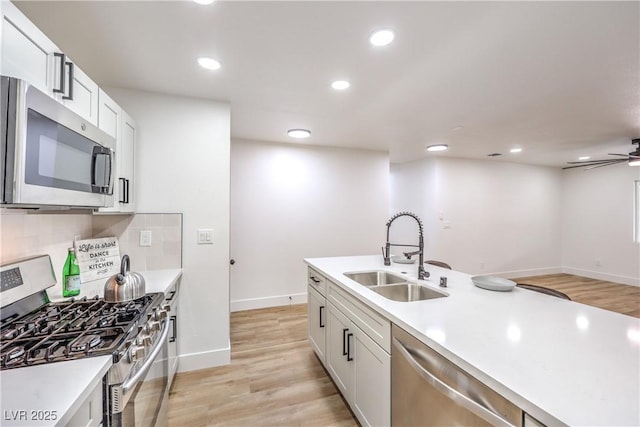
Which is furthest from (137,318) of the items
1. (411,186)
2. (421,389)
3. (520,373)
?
(411,186)

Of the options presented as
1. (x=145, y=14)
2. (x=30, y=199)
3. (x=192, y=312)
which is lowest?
(x=192, y=312)

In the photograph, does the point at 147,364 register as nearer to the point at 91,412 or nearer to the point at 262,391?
the point at 91,412

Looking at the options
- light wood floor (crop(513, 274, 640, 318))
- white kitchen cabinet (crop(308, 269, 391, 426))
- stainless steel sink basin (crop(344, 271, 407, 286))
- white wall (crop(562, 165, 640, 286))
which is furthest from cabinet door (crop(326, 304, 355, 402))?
white wall (crop(562, 165, 640, 286))

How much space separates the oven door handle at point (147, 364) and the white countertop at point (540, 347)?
1103 millimetres

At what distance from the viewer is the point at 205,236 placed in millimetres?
2383

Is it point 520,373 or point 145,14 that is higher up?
point 145,14

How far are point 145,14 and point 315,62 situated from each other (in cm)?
99

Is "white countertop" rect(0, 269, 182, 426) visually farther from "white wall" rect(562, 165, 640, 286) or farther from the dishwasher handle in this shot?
"white wall" rect(562, 165, 640, 286)

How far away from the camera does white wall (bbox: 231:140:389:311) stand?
3.85 metres

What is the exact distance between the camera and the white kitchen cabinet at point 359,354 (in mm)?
1396

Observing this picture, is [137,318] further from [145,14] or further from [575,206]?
[575,206]

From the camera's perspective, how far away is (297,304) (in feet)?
13.4

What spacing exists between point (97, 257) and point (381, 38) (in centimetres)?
243

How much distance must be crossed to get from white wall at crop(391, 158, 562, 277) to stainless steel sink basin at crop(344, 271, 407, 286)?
10.7 ft
